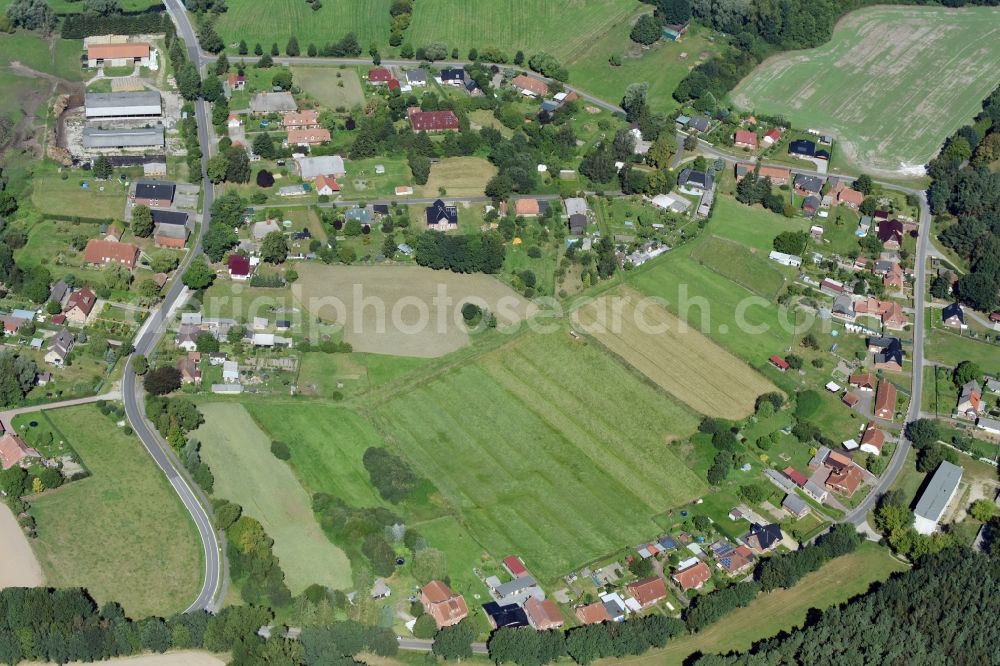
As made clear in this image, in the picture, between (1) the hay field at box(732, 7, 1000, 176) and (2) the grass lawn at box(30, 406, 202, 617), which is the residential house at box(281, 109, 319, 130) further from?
(1) the hay field at box(732, 7, 1000, 176)

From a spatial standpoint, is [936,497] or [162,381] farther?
[162,381]

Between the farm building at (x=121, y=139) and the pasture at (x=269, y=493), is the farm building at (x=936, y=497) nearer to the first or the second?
the pasture at (x=269, y=493)

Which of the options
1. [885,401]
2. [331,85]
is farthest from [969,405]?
[331,85]

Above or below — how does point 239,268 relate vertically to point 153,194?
below

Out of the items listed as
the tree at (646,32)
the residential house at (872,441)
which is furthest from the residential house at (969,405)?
the tree at (646,32)

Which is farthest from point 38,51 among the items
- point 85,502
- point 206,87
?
point 85,502

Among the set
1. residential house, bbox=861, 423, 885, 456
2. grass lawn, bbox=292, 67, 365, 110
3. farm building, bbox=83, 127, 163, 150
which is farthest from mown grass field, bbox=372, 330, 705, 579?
farm building, bbox=83, 127, 163, 150

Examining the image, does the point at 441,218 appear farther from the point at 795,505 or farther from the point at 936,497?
the point at 936,497

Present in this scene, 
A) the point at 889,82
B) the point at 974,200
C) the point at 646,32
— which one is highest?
the point at 646,32
